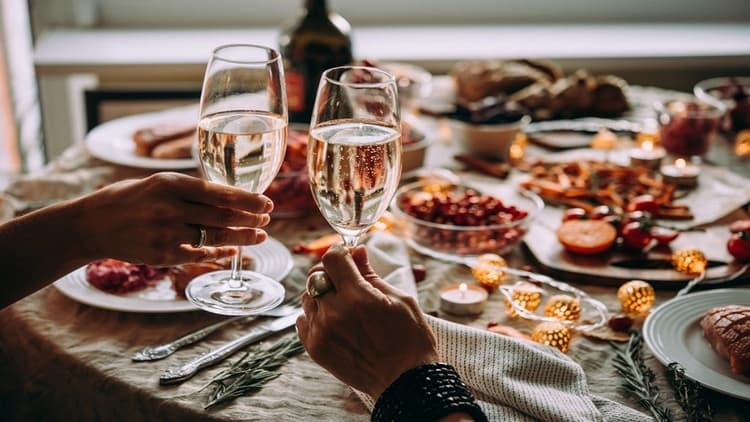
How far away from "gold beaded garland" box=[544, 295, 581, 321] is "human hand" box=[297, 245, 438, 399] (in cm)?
33

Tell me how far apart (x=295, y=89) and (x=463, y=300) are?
80 cm

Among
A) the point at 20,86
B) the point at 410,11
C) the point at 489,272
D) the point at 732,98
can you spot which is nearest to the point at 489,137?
the point at 489,272

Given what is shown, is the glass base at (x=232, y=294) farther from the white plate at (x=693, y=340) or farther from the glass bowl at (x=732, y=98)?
the glass bowl at (x=732, y=98)

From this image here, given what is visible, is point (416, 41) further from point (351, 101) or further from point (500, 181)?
point (351, 101)

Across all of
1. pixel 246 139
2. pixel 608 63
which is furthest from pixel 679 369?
pixel 608 63

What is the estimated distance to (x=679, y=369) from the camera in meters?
0.98

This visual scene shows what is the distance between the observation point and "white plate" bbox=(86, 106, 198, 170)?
1.64m

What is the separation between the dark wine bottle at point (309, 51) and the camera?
1.79 m

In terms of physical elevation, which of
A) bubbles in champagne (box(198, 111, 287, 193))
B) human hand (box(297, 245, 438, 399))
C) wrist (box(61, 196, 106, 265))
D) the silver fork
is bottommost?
the silver fork

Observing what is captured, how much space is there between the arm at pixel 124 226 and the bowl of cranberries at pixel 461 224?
409mm

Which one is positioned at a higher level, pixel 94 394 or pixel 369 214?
pixel 369 214

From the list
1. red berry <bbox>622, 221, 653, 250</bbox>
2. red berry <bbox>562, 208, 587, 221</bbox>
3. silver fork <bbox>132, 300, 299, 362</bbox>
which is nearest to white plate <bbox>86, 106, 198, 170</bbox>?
silver fork <bbox>132, 300, 299, 362</bbox>

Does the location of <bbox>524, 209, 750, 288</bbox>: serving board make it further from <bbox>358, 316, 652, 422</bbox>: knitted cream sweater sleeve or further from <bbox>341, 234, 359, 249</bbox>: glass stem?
<bbox>341, 234, 359, 249</bbox>: glass stem

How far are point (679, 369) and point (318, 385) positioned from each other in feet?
1.40
